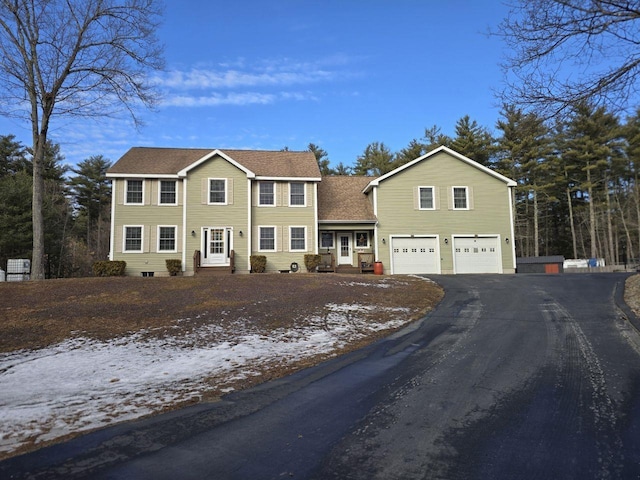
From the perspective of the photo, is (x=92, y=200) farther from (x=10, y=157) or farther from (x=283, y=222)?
(x=283, y=222)

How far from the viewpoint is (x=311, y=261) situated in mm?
19547

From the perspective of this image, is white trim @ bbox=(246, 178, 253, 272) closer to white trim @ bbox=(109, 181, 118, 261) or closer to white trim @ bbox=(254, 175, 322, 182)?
white trim @ bbox=(254, 175, 322, 182)

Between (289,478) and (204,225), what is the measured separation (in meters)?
17.8

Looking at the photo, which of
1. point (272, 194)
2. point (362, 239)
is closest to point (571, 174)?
point (362, 239)

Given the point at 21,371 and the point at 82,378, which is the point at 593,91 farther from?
the point at 21,371

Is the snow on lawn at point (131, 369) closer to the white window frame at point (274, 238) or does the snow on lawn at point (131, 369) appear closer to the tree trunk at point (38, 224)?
the tree trunk at point (38, 224)

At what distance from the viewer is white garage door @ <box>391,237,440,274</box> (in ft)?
68.0

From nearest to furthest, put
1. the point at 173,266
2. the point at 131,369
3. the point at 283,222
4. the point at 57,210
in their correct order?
the point at 131,369
the point at 173,266
the point at 283,222
the point at 57,210

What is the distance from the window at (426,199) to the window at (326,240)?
5.35 meters

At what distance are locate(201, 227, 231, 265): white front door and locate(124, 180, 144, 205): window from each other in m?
3.65

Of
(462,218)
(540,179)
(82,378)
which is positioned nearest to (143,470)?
(82,378)

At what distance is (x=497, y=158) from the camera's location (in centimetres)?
3728

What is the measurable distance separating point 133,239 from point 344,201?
1151 cm

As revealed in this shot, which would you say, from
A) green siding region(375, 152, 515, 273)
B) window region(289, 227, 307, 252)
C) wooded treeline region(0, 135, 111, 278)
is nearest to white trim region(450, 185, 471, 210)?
green siding region(375, 152, 515, 273)
